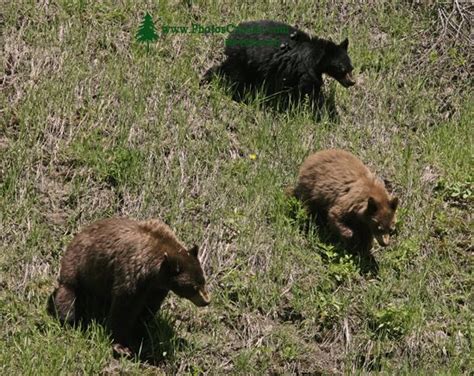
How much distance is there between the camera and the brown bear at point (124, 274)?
684 cm

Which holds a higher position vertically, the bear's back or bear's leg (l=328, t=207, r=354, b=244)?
the bear's back

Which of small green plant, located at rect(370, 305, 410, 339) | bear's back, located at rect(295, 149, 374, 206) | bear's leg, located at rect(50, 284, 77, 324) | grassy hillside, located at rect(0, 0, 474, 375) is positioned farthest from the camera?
bear's back, located at rect(295, 149, 374, 206)

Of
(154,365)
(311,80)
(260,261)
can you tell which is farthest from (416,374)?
(311,80)

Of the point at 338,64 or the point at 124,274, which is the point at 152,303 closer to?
the point at 124,274

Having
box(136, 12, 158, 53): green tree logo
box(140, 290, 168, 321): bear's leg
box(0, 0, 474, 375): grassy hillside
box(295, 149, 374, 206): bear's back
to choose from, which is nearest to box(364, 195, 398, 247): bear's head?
Answer: box(295, 149, 374, 206): bear's back

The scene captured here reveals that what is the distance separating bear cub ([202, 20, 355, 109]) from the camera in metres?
10.1

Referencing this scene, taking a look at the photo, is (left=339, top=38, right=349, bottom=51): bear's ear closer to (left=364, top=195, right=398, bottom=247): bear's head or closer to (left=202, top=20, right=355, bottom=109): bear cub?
(left=202, top=20, right=355, bottom=109): bear cub

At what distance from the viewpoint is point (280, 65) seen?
10141 mm

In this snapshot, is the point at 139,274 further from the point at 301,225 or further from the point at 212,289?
the point at 301,225

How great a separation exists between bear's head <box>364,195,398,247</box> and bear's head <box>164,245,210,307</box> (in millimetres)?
2094

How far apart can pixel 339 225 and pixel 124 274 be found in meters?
2.52

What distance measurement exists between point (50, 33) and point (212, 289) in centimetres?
373

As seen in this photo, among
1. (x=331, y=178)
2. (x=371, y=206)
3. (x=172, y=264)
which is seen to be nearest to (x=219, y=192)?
(x=331, y=178)

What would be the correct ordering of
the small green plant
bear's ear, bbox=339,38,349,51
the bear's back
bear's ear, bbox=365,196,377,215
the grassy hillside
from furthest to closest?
bear's ear, bbox=339,38,349,51
the bear's back
bear's ear, bbox=365,196,377,215
the small green plant
the grassy hillside
